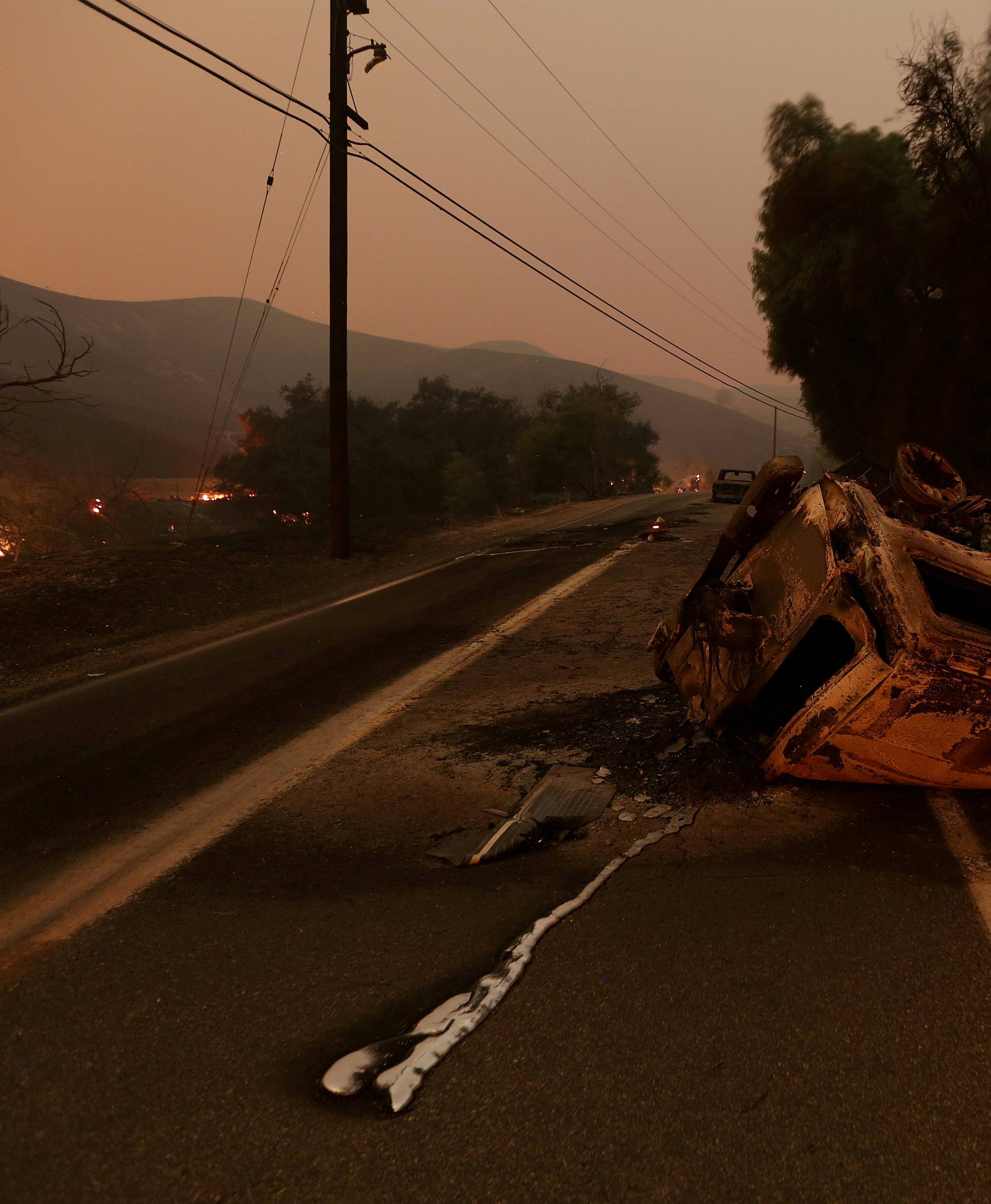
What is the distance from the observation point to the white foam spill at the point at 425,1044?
2.21 m

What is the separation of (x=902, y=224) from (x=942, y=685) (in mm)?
24889

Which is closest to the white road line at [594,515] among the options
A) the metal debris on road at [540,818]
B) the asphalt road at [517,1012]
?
the metal debris on road at [540,818]

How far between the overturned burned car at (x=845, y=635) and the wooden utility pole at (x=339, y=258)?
962 centimetres

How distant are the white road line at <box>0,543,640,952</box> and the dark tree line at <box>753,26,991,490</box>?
859 inches

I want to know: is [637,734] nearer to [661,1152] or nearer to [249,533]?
[661,1152]

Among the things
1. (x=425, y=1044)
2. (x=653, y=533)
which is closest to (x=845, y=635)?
(x=425, y=1044)

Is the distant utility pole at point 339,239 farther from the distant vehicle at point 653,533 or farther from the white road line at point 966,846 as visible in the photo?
the white road line at point 966,846

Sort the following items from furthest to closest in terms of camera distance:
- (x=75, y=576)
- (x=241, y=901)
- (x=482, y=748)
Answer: (x=75, y=576) < (x=482, y=748) < (x=241, y=901)

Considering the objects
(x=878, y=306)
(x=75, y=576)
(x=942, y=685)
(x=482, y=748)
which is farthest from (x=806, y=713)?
(x=878, y=306)

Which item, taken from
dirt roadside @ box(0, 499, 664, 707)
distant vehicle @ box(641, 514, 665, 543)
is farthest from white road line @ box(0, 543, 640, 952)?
distant vehicle @ box(641, 514, 665, 543)

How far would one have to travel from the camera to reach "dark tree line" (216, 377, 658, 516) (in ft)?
165

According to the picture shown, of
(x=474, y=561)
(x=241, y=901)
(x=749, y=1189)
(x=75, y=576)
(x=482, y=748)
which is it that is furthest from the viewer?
(x=474, y=561)

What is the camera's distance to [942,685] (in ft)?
9.70

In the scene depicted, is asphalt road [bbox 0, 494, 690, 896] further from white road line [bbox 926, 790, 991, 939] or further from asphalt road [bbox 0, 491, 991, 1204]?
white road line [bbox 926, 790, 991, 939]
